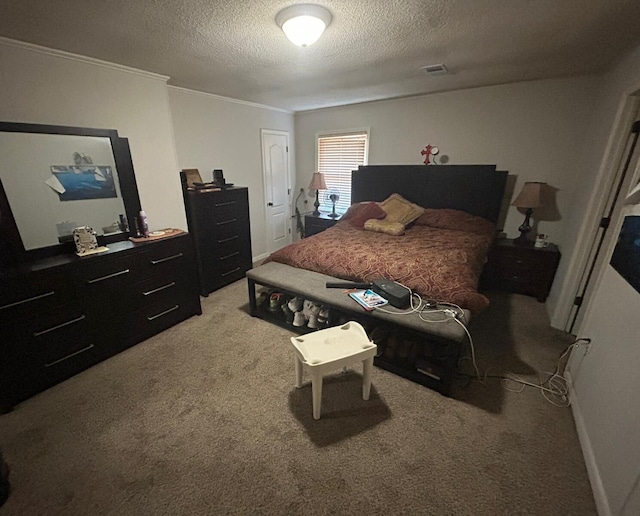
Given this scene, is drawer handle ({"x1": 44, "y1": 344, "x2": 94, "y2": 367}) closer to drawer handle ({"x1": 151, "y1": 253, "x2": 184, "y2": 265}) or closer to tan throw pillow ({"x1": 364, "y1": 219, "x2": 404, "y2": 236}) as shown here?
drawer handle ({"x1": 151, "y1": 253, "x2": 184, "y2": 265})

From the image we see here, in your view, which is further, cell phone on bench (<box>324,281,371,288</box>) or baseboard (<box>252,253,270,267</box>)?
baseboard (<box>252,253,270,267</box>)

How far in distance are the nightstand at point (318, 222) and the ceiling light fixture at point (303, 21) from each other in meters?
2.88

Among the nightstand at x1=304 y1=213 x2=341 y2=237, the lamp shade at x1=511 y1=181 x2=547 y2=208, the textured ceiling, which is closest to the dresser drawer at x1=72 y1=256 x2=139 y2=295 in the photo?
the textured ceiling

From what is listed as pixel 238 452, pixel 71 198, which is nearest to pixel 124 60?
pixel 71 198

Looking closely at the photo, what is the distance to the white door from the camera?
443 cm

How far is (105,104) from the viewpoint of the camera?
7.79ft

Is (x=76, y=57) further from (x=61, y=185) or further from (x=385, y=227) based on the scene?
(x=385, y=227)

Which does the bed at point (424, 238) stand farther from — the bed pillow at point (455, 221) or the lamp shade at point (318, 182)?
the lamp shade at point (318, 182)

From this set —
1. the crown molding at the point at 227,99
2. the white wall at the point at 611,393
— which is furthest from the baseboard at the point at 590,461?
the crown molding at the point at 227,99

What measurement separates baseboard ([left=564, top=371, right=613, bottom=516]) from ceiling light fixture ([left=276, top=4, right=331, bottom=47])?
2745 mm

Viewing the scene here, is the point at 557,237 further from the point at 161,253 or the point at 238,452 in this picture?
the point at 161,253

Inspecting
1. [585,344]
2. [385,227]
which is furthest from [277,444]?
[385,227]

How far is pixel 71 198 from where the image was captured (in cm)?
221

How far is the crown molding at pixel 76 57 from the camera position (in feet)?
6.11
